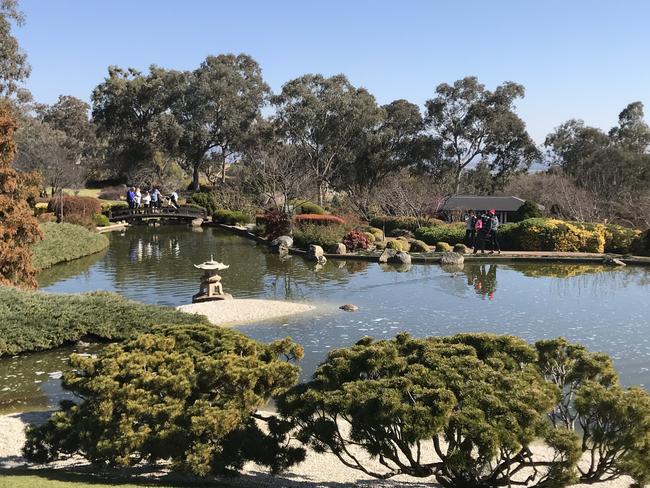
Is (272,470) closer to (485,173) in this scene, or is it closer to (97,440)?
(97,440)

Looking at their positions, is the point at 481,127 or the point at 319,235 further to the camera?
the point at 481,127

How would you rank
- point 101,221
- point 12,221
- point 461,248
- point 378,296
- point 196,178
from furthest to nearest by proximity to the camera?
point 196,178 → point 101,221 → point 461,248 → point 378,296 → point 12,221

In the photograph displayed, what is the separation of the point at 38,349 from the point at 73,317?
0.93 m

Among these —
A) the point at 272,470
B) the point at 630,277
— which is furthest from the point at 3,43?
the point at 272,470

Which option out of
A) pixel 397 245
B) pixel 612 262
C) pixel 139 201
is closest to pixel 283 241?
pixel 397 245

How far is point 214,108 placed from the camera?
57.7 meters

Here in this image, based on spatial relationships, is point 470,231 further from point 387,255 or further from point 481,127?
point 481,127

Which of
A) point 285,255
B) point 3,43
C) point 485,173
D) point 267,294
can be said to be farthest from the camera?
point 485,173

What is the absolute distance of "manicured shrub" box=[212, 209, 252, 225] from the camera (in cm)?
4244

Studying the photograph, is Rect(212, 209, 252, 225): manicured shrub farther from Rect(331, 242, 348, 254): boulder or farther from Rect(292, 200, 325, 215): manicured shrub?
Rect(331, 242, 348, 254): boulder

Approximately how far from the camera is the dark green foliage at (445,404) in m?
6.20

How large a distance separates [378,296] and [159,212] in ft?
91.4

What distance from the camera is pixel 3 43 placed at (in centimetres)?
3522

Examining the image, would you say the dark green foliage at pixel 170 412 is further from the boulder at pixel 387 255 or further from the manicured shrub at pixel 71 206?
the manicured shrub at pixel 71 206
